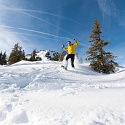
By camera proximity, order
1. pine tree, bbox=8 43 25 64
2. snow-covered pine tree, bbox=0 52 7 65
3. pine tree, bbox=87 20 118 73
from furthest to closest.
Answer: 1. snow-covered pine tree, bbox=0 52 7 65
2. pine tree, bbox=8 43 25 64
3. pine tree, bbox=87 20 118 73

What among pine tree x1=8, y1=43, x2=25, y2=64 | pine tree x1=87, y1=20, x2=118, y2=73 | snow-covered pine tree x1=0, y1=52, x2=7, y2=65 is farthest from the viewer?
snow-covered pine tree x1=0, y1=52, x2=7, y2=65

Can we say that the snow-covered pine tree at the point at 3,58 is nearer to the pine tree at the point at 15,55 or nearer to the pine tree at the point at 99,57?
the pine tree at the point at 15,55

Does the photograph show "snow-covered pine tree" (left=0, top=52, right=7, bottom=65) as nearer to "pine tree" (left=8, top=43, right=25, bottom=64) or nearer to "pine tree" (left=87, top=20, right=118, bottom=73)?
"pine tree" (left=8, top=43, right=25, bottom=64)

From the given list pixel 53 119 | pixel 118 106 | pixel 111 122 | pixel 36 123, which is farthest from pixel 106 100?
pixel 36 123

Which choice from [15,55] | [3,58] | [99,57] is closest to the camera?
[99,57]

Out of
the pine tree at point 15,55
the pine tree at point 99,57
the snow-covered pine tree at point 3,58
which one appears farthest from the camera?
the snow-covered pine tree at point 3,58

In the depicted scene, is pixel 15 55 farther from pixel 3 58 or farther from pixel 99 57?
pixel 99 57

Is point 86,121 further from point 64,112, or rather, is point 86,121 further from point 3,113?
point 3,113

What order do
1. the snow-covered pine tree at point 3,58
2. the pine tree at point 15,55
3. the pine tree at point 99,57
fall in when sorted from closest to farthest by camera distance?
the pine tree at point 99,57 → the pine tree at point 15,55 → the snow-covered pine tree at point 3,58

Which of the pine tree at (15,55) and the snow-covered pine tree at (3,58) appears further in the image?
the snow-covered pine tree at (3,58)

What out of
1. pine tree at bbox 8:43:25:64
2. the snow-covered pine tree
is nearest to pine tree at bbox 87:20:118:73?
pine tree at bbox 8:43:25:64

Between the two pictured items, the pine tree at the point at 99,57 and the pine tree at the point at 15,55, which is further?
the pine tree at the point at 15,55

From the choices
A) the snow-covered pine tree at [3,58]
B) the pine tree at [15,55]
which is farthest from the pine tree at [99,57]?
the snow-covered pine tree at [3,58]

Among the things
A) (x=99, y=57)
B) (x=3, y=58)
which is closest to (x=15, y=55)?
(x=3, y=58)
